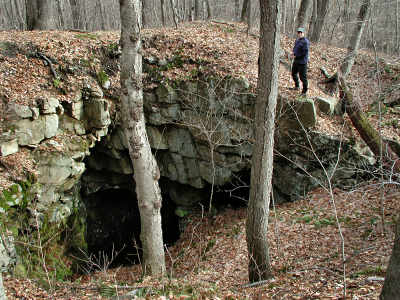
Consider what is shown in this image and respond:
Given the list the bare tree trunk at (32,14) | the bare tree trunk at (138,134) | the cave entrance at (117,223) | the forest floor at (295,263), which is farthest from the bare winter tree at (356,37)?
the bare tree trunk at (32,14)

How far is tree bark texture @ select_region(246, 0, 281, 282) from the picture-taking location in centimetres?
389

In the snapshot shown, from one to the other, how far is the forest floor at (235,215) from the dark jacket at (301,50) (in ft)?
3.22

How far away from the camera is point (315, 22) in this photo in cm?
1262

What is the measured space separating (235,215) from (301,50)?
5.56 metres

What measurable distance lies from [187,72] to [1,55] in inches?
216

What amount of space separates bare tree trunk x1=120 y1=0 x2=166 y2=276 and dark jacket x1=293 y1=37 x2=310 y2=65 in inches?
189

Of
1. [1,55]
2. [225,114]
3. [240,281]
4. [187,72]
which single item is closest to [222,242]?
[240,281]

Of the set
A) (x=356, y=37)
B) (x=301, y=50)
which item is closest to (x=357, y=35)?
(x=356, y=37)

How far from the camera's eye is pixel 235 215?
9.35 m

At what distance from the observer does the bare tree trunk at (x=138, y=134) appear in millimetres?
4406

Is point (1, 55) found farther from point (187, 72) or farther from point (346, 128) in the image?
point (346, 128)

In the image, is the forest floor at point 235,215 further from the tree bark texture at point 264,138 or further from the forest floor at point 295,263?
the tree bark texture at point 264,138

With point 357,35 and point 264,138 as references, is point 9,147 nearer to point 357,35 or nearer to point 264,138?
point 264,138

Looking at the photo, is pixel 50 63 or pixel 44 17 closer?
pixel 50 63
